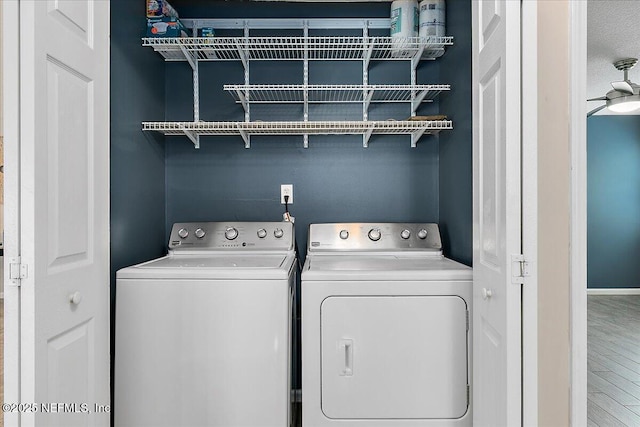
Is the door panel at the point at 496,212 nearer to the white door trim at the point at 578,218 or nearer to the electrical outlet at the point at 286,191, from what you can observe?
the white door trim at the point at 578,218

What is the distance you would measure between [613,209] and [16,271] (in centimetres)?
237

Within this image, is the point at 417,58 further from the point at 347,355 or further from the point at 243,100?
the point at 347,355

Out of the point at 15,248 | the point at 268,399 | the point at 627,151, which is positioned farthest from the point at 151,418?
the point at 627,151

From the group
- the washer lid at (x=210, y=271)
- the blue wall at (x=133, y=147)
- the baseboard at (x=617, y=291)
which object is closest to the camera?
the washer lid at (x=210, y=271)

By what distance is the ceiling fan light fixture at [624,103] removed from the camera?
1991 millimetres

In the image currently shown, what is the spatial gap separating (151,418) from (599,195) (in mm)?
2203

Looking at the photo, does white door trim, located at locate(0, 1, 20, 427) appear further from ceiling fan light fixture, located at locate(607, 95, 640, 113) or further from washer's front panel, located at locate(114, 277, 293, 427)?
ceiling fan light fixture, located at locate(607, 95, 640, 113)

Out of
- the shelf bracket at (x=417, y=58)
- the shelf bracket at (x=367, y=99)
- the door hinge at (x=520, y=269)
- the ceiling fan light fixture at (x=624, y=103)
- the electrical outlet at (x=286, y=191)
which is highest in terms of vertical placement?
the shelf bracket at (x=417, y=58)

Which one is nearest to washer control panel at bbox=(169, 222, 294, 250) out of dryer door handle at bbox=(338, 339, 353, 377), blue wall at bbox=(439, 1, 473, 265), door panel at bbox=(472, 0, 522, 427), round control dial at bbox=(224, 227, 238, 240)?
round control dial at bbox=(224, 227, 238, 240)

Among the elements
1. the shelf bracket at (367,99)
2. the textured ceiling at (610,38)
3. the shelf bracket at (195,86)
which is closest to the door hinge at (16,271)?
the shelf bracket at (195,86)

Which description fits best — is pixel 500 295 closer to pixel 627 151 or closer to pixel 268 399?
pixel 268 399

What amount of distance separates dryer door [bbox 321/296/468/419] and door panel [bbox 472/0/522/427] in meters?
Result: 0.16

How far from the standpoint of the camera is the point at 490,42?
4.50 ft

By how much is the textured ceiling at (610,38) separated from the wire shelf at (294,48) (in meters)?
0.66
